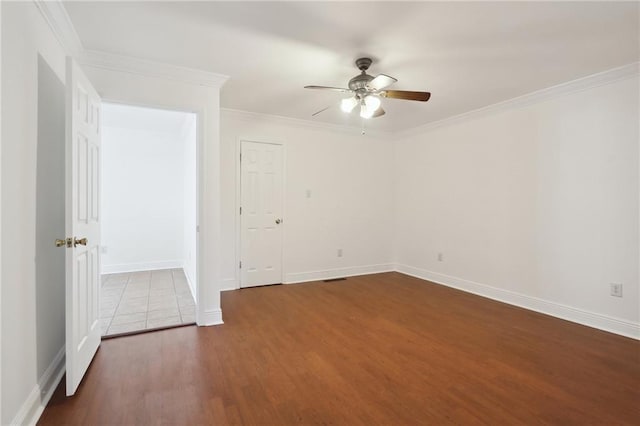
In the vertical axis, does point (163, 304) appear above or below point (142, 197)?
below

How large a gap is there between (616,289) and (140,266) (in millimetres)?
6600

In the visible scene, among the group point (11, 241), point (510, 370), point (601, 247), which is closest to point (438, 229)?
point (601, 247)

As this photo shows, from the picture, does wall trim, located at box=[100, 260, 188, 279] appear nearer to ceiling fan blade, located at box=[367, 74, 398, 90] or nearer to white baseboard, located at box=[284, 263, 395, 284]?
white baseboard, located at box=[284, 263, 395, 284]

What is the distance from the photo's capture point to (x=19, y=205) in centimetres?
160

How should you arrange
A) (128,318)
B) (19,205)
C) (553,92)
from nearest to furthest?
1. (19,205)
2. (128,318)
3. (553,92)

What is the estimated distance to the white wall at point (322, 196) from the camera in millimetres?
4250

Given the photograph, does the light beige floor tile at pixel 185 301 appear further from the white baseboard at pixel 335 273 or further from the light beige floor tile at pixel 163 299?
the white baseboard at pixel 335 273

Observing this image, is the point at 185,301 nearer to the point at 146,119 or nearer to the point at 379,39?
the point at 146,119

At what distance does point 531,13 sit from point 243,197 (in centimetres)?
356

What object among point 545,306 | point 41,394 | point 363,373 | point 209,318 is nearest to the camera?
point 41,394

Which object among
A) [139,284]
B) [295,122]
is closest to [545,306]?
[295,122]

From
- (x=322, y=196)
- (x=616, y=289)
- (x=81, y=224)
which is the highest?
(x=322, y=196)

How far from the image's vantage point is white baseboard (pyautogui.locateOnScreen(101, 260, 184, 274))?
5273mm

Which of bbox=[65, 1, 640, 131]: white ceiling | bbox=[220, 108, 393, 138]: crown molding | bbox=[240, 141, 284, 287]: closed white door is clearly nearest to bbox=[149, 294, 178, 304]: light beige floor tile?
bbox=[240, 141, 284, 287]: closed white door
